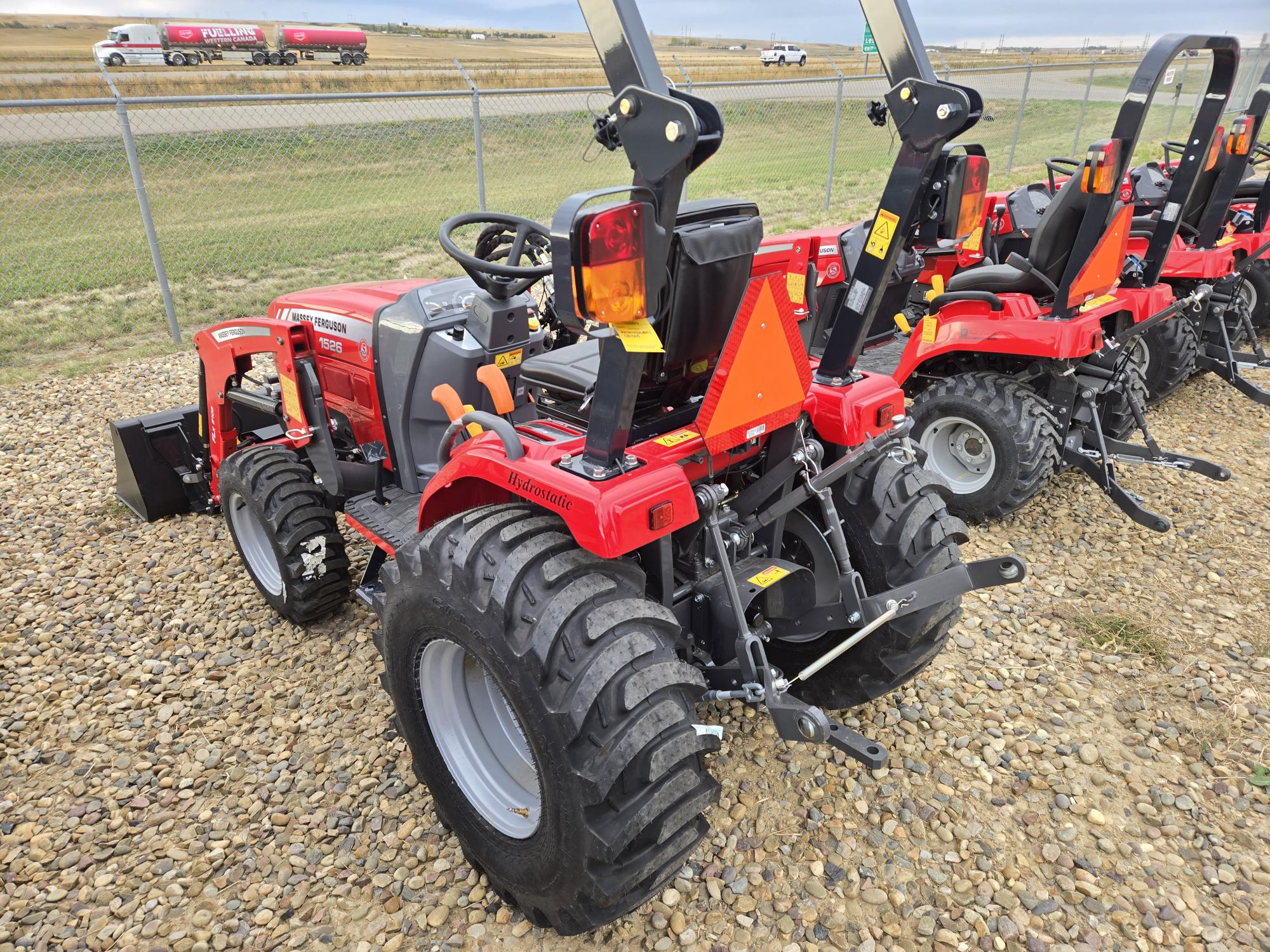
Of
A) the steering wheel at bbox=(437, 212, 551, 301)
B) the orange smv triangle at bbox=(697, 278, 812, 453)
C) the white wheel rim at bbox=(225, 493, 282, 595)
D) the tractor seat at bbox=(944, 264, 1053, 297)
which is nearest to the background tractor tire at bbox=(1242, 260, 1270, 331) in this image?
the tractor seat at bbox=(944, 264, 1053, 297)

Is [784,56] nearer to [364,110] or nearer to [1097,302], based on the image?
[364,110]

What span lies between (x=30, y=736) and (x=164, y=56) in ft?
116

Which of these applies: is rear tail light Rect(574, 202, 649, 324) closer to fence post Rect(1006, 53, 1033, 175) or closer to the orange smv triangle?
the orange smv triangle

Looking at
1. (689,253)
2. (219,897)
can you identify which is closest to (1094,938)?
(689,253)

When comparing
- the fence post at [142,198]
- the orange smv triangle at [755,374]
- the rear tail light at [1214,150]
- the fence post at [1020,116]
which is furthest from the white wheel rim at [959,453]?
the fence post at [1020,116]

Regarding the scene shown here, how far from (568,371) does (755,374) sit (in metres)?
0.76

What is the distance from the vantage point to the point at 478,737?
2.44 metres

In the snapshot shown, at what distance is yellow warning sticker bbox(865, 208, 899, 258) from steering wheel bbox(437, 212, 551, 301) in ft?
4.00

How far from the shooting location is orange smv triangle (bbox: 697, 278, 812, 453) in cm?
200

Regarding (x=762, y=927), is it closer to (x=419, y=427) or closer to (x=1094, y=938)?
(x=1094, y=938)

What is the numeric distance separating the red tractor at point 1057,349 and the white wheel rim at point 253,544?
269cm

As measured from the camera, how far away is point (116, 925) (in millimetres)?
2318

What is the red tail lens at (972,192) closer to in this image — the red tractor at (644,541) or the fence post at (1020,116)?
the red tractor at (644,541)

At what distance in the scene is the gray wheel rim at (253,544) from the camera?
3705 mm
